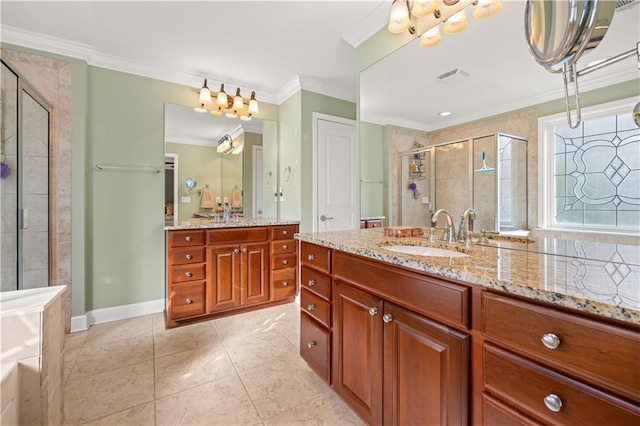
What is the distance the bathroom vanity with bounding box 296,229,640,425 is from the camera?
Answer: 58 cm

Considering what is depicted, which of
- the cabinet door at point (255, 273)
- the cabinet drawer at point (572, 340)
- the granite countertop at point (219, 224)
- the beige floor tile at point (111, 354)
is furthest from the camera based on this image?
the cabinet door at point (255, 273)

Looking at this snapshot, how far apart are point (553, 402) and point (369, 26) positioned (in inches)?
95.2

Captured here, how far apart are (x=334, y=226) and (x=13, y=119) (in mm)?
2742

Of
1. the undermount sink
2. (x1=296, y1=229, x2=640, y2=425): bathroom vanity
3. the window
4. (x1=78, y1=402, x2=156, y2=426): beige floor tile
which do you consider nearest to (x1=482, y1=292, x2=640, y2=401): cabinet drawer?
(x1=296, y1=229, x2=640, y2=425): bathroom vanity

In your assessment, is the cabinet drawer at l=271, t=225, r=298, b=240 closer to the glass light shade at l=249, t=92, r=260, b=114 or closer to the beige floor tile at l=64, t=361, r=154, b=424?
the glass light shade at l=249, t=92, r=260, b=114

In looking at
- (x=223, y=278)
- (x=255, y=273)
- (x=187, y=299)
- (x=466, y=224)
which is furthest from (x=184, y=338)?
(x=466, y=224)

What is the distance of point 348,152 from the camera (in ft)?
10.4

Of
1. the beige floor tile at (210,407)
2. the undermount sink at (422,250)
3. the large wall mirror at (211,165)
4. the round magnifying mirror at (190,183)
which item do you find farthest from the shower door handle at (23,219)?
the undermount sink at (422,250)

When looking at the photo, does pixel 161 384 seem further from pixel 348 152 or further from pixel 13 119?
pixel 348 152

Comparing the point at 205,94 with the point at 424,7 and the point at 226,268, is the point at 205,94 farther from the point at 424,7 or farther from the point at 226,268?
the point at 424,7

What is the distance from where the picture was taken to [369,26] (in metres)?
2.14

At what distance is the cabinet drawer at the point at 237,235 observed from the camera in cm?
263

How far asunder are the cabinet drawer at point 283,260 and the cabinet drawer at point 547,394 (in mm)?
2369

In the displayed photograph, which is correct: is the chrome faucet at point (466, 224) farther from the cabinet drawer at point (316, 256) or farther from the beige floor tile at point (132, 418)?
the beige floor tile at point (132, 418)
